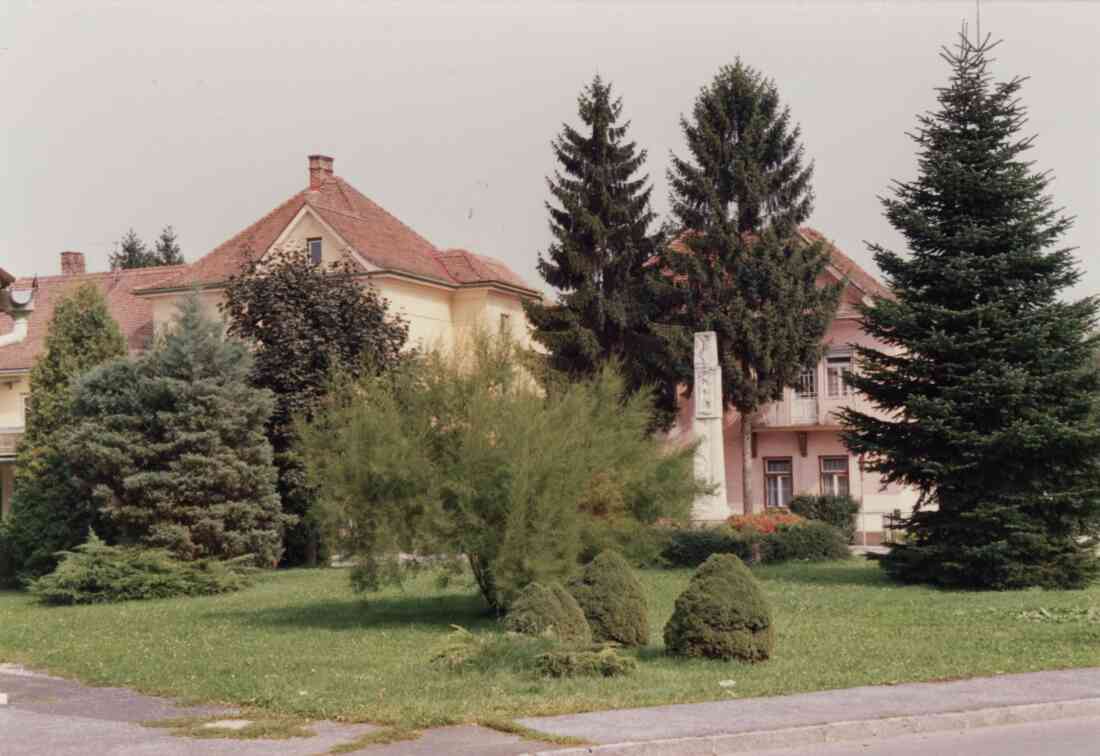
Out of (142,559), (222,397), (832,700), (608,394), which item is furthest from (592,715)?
(222,397)

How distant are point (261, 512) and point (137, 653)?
13.8m

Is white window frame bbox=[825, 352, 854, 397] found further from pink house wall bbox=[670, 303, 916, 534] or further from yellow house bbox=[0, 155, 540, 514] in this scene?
yellow house bbox=[0, 155, 540, 514]

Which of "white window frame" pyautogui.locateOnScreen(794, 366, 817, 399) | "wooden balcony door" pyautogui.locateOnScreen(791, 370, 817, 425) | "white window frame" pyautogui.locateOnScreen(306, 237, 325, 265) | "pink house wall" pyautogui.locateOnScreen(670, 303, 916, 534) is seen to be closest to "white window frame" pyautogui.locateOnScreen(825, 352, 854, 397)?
"pink house wall" pyautogui.locateOnScreen(670, 303, 916, 534)

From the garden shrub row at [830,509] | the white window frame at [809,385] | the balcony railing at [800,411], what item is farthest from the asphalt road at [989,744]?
the white window frame at [809,385]

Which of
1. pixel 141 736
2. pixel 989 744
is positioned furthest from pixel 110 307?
pixel 989 744

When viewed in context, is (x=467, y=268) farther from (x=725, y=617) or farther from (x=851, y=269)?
(x=725, y=617)

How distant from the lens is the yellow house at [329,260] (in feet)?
164

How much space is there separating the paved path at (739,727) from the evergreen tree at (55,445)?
19.1m

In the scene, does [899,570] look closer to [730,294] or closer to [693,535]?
[693,535]

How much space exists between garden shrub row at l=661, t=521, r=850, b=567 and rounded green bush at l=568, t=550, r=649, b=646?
1333 cm

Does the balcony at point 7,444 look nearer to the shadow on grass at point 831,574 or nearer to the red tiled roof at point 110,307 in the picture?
the red tiled roof at point 110,307

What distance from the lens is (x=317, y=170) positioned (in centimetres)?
5556

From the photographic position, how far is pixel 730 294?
47375mm

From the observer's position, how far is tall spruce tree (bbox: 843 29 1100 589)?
25.4 m
